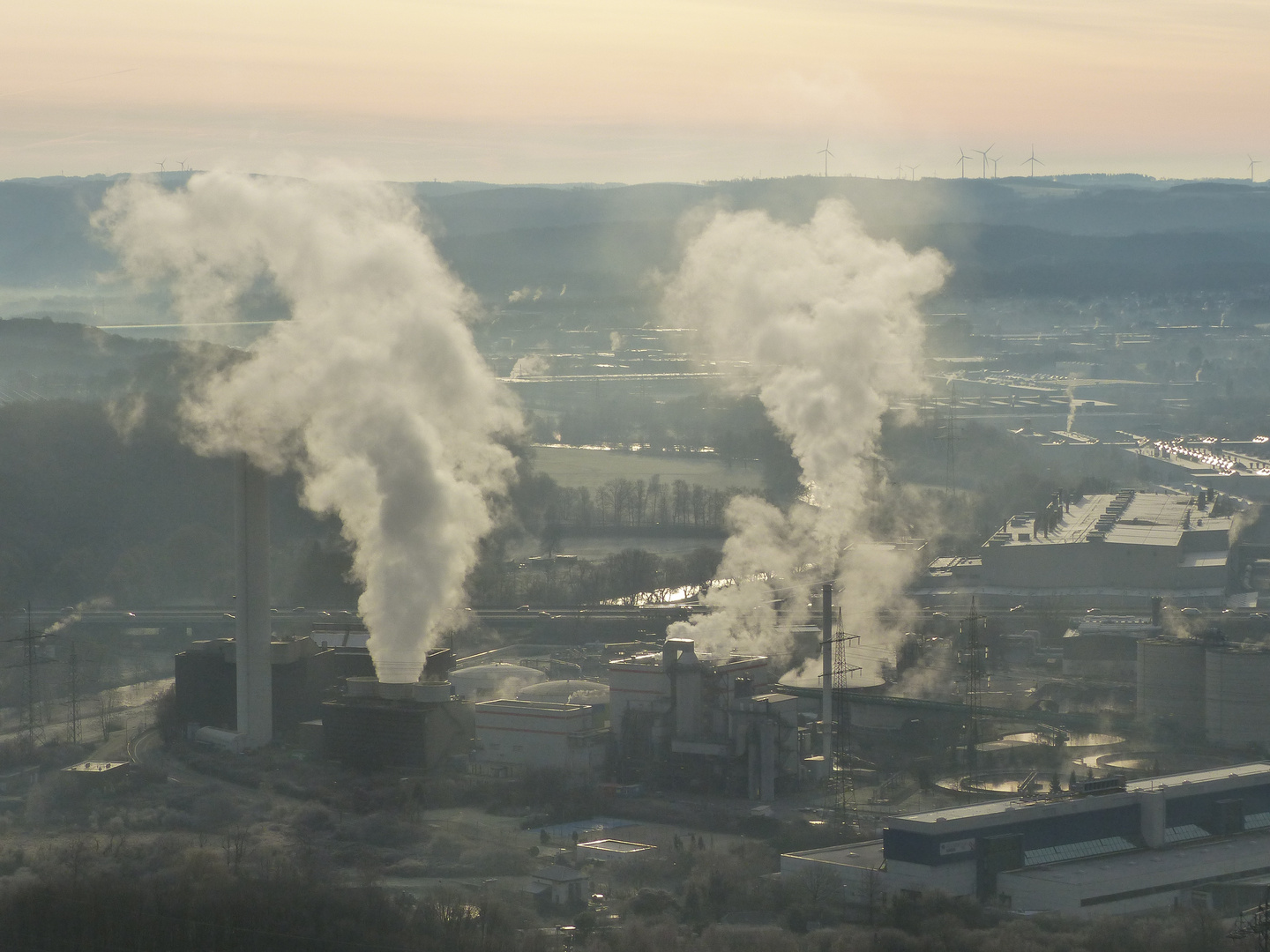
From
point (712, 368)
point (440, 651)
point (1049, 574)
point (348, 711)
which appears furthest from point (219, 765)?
point (712, 368)

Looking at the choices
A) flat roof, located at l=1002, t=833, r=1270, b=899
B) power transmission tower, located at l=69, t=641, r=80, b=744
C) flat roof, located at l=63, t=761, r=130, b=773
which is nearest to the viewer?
flat roof, located at l=1002, t=833, r=1270, b=899

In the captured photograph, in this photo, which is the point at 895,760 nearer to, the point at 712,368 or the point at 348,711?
the point at 348,711

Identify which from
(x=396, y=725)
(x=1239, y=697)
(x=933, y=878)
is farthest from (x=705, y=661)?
(x=1239, y=697)

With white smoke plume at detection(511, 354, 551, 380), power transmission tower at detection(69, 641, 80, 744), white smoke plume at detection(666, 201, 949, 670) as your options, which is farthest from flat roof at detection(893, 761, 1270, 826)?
white smoke plume at detection(511, 354, 551, 380)

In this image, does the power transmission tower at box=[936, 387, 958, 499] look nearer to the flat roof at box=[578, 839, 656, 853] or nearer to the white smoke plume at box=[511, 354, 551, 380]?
the white smoke plume at box=[511, 354, 551, 380]

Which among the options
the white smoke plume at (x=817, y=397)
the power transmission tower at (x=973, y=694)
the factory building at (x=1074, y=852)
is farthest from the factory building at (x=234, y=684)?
the factory building at (x=1074, y=852)

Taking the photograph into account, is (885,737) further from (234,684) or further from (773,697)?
(234,684)
